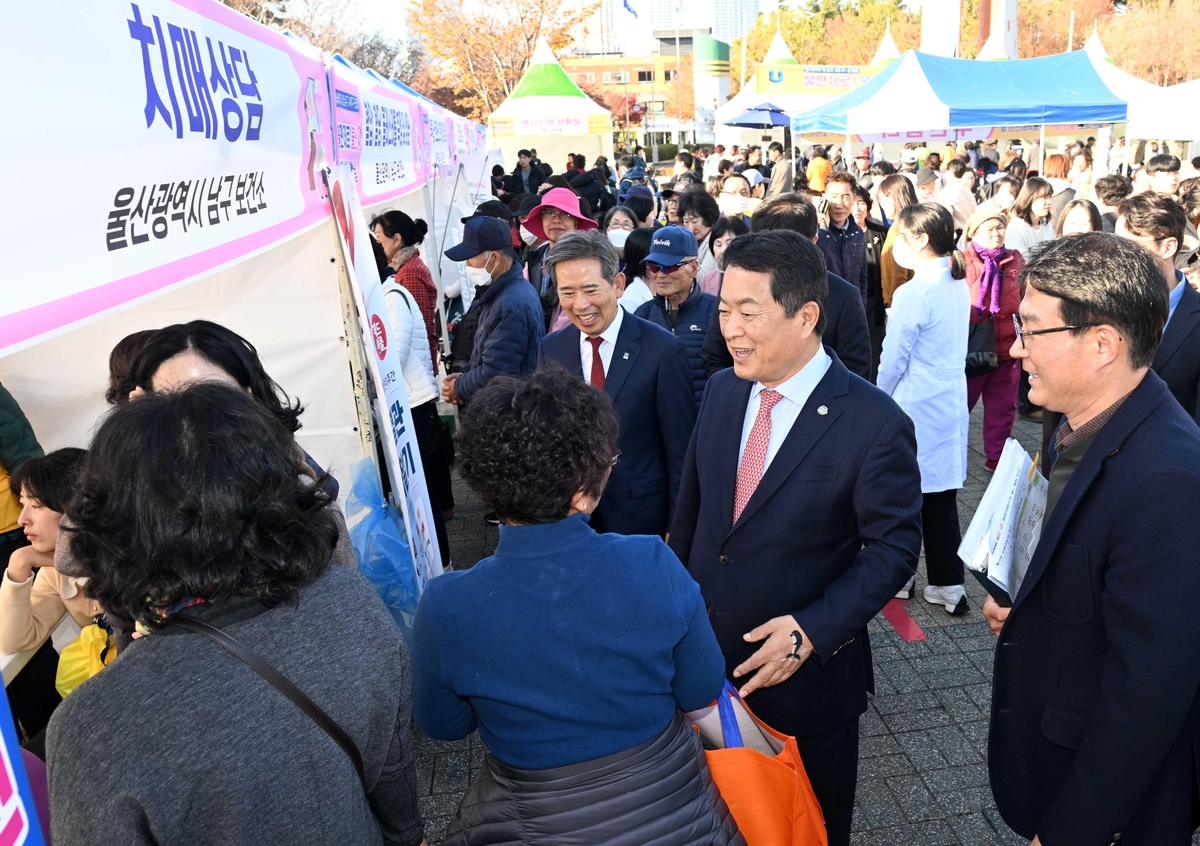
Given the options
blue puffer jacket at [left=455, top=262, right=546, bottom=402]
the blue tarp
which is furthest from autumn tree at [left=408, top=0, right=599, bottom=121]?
blue puffer jacket at [left=455, top=262, right=546, bottom=402]

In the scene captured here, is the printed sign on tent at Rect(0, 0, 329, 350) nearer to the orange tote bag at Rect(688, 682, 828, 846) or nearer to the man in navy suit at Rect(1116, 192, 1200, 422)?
the orange tote bag at Rect(688, 682, 828, 846)

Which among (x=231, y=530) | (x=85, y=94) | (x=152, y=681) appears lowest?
(x=152, y=681)

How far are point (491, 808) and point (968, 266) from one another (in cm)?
519

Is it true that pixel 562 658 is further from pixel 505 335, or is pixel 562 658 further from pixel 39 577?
pixel 505 335

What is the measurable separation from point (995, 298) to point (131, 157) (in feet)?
16.9

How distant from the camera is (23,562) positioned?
7.81 feet

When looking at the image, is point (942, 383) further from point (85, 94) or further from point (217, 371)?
point (85, 94)

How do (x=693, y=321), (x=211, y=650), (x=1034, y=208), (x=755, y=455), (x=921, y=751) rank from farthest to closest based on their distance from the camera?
(x=1034, y=208) → (x=693, y=321) → (x=921, y=751) → (x=755, y=455) → (x=211, y=650)

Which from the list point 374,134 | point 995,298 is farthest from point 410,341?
point 995,298

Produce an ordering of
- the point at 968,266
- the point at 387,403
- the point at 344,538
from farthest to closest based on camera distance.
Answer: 1. the point at 968,266
2. the point at 387,403
3. the point at 344,538

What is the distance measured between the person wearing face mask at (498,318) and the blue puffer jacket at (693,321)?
697mm

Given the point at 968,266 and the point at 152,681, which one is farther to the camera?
the point at 968,266

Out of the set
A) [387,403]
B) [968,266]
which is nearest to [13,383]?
[387,403]

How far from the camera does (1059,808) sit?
1690 mm
